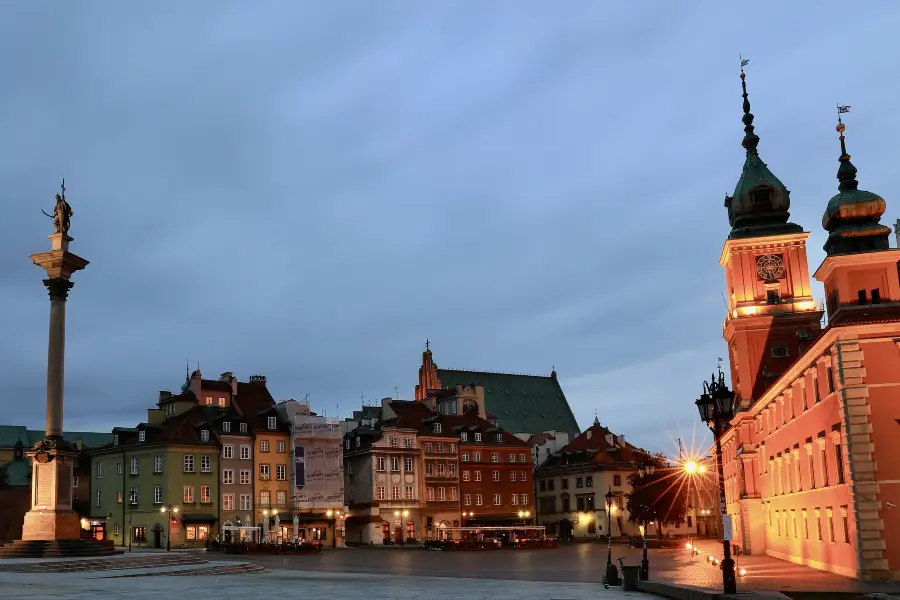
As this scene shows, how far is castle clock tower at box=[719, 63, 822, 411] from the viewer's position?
2844 inches

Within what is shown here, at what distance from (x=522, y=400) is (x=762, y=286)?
7621 centimetres

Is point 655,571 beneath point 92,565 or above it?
beneath

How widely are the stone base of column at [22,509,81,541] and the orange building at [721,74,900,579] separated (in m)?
37.5

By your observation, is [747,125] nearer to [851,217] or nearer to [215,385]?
[851,217]

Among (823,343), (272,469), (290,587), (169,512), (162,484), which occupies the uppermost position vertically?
(823,343)

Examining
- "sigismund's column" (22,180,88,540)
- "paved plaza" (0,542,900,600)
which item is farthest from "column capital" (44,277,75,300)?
"paved plaza" (0,542,900,600)

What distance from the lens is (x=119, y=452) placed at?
313 feet

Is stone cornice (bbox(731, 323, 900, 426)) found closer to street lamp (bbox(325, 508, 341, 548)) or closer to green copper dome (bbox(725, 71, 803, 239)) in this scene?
green copper dome (bbox(725, 71, 803, 239))

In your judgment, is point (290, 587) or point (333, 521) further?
point (333, 521)

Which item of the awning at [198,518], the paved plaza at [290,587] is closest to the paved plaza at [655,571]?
the paved plaza at [290,587]

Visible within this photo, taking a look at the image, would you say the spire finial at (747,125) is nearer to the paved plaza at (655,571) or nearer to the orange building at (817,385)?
the orange building at (817,385)

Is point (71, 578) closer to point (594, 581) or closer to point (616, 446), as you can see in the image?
point (594, 581)

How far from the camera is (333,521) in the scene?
99.8 metres

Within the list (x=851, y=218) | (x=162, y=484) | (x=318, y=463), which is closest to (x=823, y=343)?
(x=851, y=218)
